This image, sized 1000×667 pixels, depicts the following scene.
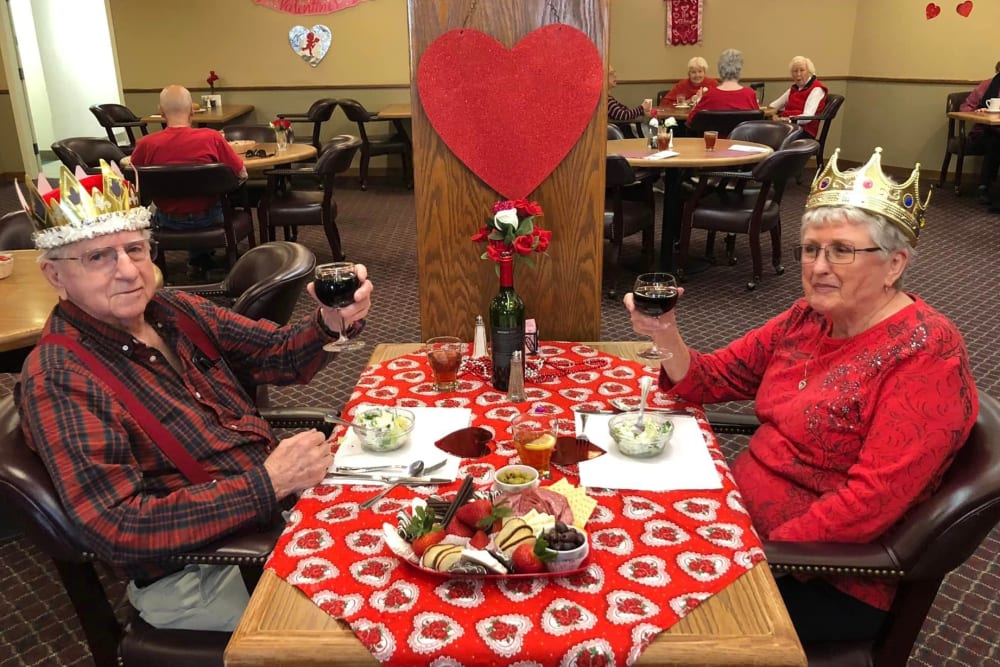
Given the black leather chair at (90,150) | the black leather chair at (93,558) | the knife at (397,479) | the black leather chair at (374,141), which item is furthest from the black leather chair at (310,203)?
the knife at (397,479)

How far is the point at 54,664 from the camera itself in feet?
6.78

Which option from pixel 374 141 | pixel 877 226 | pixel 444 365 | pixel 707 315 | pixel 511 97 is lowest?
pixel 707 315

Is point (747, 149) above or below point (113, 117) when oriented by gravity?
below

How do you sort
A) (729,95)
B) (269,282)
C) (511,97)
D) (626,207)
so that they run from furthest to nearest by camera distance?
(729,95)
(626,207)
(269,282)
(511,97)

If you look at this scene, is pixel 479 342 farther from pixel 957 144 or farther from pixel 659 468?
pixel 957 144

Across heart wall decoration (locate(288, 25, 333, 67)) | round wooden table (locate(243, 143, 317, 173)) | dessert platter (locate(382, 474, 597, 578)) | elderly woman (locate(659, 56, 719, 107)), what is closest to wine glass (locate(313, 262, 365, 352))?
dessert platter (locate(382, 474, 597, 578))

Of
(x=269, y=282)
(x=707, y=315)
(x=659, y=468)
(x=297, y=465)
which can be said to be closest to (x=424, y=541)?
(x=297, y=465)

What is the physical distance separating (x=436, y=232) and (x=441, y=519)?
97 centimetres

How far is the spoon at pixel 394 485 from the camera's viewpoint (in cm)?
132

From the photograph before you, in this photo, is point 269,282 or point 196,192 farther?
point 196,192

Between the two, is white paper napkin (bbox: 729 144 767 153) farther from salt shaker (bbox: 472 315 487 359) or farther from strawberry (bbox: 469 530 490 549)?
strawberry (bbox: 469 530 490 549)

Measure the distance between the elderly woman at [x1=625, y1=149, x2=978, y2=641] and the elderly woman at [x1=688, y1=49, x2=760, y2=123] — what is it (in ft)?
17.1

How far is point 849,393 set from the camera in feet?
4.85

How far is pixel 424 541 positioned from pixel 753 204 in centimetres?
425
